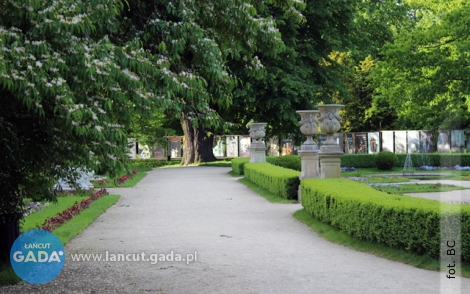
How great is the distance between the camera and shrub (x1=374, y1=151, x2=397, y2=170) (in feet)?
110

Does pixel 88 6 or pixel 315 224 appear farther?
pixel 315 224

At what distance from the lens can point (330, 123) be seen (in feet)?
49.6

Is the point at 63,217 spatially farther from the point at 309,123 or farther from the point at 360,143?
the point at 360,143

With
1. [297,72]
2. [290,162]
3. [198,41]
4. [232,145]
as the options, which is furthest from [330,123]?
[232,145]

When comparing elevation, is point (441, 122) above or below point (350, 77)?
below

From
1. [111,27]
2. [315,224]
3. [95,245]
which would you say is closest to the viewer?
[111,27]

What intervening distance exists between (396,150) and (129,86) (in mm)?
40048

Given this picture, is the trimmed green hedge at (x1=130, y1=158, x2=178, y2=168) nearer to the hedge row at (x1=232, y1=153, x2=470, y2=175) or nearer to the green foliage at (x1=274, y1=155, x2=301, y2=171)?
the hedge row at (x1=232, y1=153, x2=470, y2=175)

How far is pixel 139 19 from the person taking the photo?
705 cm

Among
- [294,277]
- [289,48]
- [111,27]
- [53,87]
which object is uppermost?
[289,48]

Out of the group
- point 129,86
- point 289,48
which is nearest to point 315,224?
point 129,86

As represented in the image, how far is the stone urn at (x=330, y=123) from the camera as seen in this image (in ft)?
49.3

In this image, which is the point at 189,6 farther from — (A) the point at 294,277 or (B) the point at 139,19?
(A) the point at 294,277

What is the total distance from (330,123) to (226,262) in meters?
6.88
